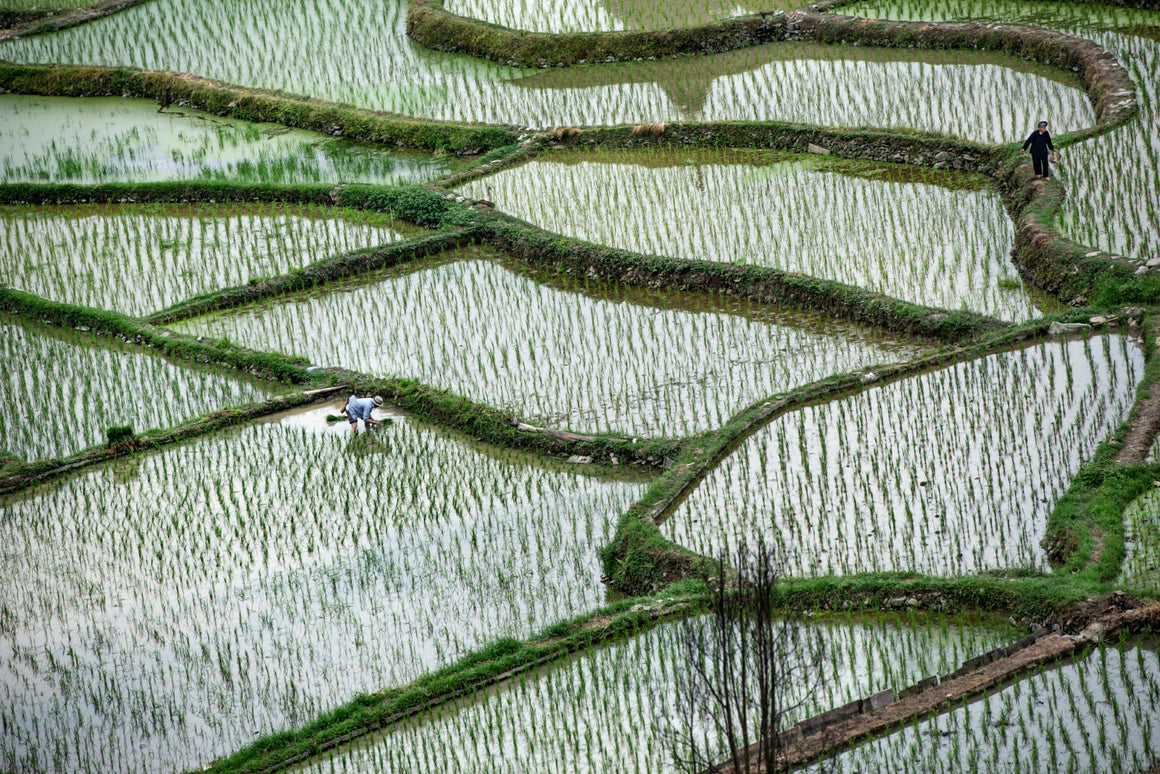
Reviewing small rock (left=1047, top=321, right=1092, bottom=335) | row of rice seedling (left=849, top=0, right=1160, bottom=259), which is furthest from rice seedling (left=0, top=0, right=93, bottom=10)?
small rock (left=1047, top=321, right=1092, bottom=335)

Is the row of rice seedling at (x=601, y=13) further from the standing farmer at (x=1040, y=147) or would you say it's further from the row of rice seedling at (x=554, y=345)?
the standing farmer at (x=1040, y=147)

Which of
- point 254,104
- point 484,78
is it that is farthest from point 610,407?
point 254,104

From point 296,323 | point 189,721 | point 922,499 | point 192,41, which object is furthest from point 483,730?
point 192,41

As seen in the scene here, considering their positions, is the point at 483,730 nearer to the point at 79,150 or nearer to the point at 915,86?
the point at 915,86

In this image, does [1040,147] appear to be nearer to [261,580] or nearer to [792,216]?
[792,216]

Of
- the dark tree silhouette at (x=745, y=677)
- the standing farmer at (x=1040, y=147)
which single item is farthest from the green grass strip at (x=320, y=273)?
the dark tree silhouette at (x=745, y=677)

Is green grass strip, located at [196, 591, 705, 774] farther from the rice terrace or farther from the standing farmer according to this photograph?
the standing farmer
